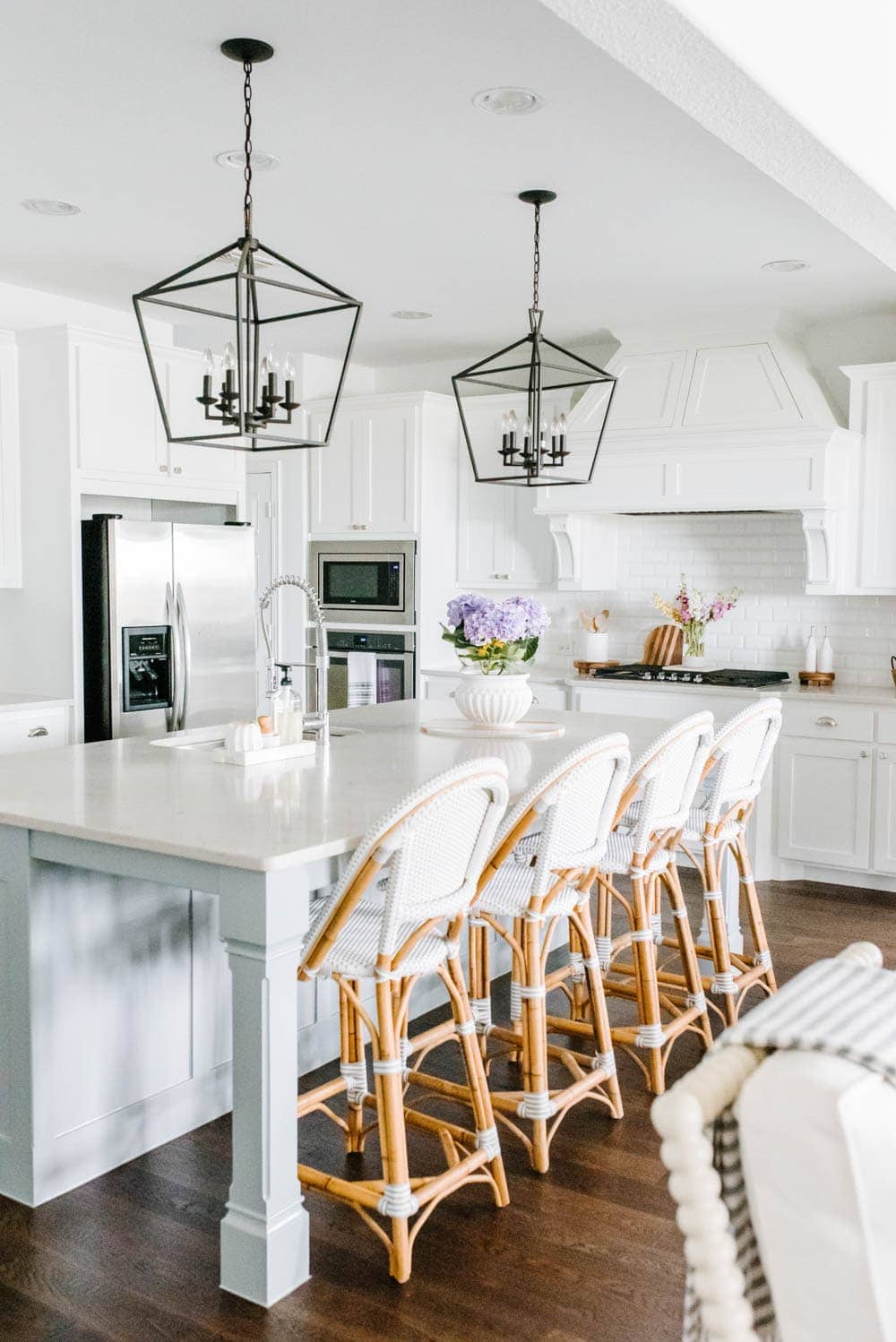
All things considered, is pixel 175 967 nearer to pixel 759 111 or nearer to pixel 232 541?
pixel 759 111

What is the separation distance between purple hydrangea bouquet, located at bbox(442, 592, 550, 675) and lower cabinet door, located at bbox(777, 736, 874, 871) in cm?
195

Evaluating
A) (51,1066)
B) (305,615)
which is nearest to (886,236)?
(51,1066)

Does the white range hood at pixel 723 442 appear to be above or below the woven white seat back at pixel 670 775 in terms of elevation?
above

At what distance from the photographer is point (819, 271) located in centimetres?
481

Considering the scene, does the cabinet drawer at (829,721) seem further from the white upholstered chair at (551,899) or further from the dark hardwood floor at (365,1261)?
the dark hardwood floor at (365,1261)

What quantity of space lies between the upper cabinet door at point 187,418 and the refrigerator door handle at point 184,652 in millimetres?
649

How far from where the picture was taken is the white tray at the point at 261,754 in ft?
10.3

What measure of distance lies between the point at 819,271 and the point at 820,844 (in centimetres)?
245

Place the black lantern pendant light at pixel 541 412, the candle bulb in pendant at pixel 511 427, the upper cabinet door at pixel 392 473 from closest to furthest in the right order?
the candle bulb in pendant at pixel 511 427
the black lantern pendant light at pixel 541 412
the upper cabinet door at pixel 392 473

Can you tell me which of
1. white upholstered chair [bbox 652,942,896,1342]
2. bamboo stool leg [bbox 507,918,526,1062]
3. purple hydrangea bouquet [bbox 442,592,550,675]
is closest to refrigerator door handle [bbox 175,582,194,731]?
purple hydrangea bouquet [bbox 442,592,550,675]

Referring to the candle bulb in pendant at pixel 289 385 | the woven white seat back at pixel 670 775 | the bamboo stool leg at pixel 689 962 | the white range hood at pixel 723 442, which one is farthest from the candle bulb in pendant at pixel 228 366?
the white range hood at pixel 723 442

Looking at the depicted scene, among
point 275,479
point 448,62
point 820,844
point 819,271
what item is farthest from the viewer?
point 275,479

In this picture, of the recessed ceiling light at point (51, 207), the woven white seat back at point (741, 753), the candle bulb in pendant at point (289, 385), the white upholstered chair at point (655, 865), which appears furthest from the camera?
the recessed ceiling light at point (51, 207)

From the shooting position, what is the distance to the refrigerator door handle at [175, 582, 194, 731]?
5316 millimetres
